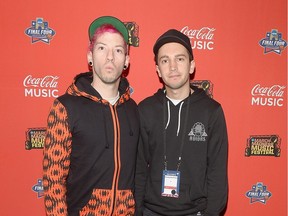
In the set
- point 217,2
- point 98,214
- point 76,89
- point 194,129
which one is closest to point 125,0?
point 217,2

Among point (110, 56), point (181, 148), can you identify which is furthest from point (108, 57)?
point (181, 148)

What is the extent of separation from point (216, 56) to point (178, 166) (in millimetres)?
831

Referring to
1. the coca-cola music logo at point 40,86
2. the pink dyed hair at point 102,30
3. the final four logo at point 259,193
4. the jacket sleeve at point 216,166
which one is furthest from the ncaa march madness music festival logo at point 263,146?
the coca-cola music logo at point 40,86

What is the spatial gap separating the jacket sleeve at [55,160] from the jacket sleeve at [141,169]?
446 millimetres

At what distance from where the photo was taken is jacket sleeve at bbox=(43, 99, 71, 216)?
1258 millimetres

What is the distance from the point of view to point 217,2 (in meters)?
1.91

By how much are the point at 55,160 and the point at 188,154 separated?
2.24 ft

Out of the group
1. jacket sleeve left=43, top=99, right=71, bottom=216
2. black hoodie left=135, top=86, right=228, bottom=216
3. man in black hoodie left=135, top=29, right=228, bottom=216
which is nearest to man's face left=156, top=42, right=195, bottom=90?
man in black hoodie left=135, top=29, right=228, bottom=216

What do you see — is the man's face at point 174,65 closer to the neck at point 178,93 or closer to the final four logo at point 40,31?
the neck at point 178,93

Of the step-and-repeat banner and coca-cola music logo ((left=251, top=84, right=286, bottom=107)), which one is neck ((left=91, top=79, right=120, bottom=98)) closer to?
the step-and-repeat banner

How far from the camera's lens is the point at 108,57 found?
138 cm

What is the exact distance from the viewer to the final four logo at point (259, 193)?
2.03 metres

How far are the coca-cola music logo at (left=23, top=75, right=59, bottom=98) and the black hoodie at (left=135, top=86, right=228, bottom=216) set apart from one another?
2.23 feet

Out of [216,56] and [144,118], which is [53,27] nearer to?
[144,118]
